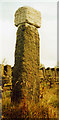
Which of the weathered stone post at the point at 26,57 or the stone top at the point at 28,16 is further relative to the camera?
the stone top at the point at 28,16

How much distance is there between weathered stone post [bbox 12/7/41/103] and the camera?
334 cm

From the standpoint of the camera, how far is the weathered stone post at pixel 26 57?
11.0 ft

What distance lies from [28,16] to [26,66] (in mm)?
1268

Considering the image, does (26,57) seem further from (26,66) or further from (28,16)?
(28,16)

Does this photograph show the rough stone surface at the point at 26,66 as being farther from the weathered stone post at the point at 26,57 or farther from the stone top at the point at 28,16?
the stone top at the point at 28,16

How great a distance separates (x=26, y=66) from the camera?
341 cm

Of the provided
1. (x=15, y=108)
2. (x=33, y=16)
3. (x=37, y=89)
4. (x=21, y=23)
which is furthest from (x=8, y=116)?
(x=33, y=16)

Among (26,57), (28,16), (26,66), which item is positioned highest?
(28,16)

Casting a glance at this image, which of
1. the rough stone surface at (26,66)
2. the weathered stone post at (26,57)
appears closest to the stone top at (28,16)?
the weathered stone post at (26,57)

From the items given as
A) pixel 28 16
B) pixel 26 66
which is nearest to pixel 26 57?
pixel 26 66

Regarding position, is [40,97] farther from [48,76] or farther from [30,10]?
[48,76]

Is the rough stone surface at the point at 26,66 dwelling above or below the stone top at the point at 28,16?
below

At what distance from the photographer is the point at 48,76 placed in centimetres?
773

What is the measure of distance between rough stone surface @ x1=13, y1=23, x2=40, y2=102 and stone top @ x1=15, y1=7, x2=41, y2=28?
0.42ft
